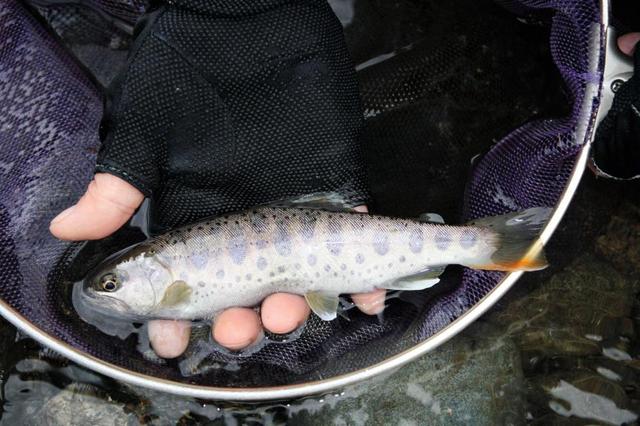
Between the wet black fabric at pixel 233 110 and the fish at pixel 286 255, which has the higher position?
the wet black fabric at pixel 233 110

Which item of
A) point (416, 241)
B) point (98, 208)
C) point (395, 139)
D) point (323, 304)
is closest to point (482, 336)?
point (416, 241)

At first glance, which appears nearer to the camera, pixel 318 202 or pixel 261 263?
pixel 261 263

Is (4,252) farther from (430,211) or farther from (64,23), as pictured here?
(430,211)

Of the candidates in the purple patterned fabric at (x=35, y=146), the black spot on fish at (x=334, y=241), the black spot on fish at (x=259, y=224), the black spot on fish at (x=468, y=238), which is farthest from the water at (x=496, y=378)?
the black spot on fish at (x=259, y=224)

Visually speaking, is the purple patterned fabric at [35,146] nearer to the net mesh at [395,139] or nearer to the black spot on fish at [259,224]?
the net mesh at [395,139]

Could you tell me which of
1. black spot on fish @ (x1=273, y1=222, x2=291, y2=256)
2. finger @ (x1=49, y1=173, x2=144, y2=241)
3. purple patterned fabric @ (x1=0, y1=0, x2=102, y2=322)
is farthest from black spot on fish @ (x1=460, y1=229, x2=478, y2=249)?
purple patterned fabric @ (x1=0, y1=0, x2=102, y2=322)

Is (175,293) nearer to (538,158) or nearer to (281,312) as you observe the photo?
(281,312)

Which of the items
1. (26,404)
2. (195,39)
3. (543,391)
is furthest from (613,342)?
(26,404)

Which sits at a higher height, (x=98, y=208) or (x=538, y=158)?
(x=98, y=208)
